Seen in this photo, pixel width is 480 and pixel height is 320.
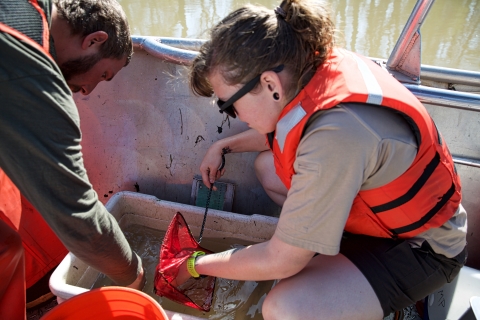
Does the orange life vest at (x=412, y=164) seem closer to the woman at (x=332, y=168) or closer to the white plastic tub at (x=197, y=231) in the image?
the woman at (x=332, y=168)

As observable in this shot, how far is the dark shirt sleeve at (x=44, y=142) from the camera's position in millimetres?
996

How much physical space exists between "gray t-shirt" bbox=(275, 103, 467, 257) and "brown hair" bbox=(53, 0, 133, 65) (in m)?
0.86

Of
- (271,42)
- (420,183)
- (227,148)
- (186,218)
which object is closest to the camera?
(271,42)

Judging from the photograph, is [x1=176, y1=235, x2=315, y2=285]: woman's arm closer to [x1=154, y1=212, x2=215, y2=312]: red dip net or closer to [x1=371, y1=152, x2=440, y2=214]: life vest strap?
[x1=154, y1=212, x2=215, y2=312]: red dip net

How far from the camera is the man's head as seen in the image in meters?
1.36

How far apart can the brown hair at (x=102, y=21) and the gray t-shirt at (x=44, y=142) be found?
A: 0.38 metres

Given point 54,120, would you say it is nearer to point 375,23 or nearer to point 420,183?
point 420,183

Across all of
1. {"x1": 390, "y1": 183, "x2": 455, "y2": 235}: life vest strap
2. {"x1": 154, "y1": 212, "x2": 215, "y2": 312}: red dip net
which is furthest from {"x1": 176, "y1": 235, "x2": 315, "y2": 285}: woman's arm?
{"x1": 390, "y1": 183, "x2": 455, "y2": 235}: life vest strap

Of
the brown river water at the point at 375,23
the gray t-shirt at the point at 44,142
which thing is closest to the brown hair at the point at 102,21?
the gray t-shirt at the point at 44,142

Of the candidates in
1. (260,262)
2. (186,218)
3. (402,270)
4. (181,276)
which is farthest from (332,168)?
(186,218)

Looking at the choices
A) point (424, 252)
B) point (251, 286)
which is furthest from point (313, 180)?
point (251, 286)

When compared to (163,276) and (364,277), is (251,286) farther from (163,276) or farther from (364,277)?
(364,277)

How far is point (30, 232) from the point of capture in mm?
1840

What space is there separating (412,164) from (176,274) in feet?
3.47
